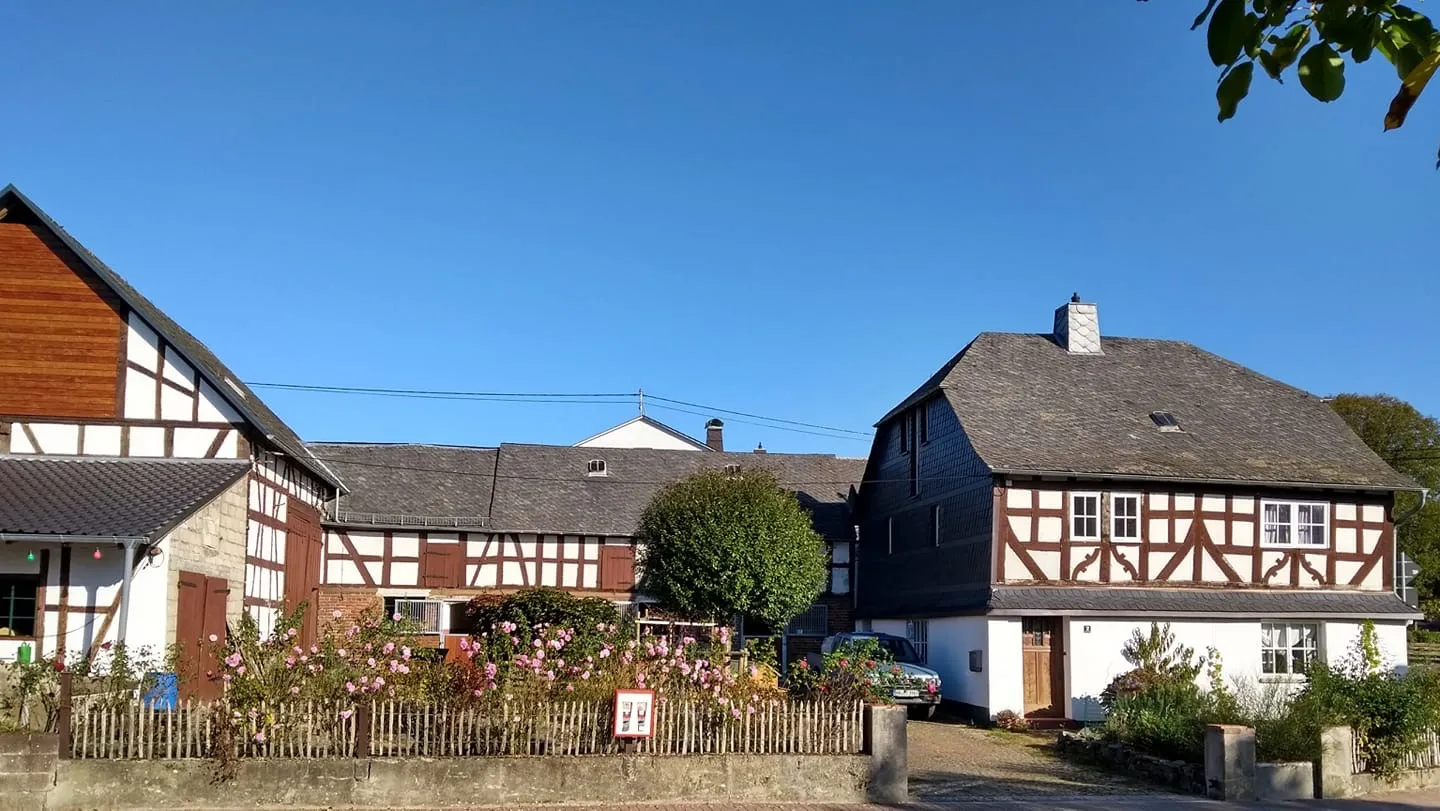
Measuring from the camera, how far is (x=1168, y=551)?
2827cm

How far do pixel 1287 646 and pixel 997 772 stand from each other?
12.9m

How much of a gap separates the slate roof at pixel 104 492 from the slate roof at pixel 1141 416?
15421 mm

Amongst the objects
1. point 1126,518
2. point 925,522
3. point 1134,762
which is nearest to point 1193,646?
point 1126,518

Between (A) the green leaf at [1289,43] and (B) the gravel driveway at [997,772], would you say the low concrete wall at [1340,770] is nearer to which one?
(B) the gravel driveway at [997,772]

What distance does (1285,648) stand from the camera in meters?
28.2

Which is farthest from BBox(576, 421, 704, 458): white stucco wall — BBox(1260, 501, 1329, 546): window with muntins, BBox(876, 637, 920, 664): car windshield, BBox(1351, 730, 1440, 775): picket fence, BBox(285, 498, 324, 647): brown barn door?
BBox(1351, 730, 1440, 775): picket fence

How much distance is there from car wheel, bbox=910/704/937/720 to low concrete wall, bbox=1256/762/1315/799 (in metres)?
11.4

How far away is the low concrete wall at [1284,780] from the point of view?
619 inches

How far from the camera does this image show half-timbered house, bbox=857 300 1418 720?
26.8 meters

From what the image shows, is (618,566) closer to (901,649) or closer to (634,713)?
(901,649)

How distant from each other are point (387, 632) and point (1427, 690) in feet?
46.1

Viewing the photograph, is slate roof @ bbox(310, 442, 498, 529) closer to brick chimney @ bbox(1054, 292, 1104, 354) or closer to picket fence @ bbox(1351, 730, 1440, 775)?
brick chimney @ bbox(1054, 292, 1104, 354)

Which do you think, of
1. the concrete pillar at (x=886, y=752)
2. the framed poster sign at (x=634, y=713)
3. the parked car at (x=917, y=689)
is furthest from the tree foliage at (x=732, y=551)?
the framed poster sign at (x=634, y=713)

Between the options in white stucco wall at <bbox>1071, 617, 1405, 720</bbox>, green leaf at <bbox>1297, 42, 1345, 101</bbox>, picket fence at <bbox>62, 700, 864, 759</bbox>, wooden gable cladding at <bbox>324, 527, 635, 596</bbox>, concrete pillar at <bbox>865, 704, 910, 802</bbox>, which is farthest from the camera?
wooden gable cladding at <bbox>324, 527, 635, 596</bbox>
